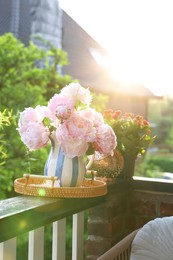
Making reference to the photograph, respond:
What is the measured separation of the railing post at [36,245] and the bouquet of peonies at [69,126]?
354 mm

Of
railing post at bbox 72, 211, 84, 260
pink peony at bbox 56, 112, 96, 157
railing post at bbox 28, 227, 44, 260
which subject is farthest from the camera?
railing post at bbox 72, 211, 84, 260

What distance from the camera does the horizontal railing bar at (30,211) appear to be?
1828 millimetres

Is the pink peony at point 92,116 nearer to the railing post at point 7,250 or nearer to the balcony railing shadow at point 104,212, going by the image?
the balcony railing shadow at point 104,212

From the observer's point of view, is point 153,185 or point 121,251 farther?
point 153,185

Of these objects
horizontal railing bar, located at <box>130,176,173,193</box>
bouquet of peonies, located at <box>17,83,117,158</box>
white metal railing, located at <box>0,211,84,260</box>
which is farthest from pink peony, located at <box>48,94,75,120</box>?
horizontal railing bar, located at <box>130,176,173,193</box>

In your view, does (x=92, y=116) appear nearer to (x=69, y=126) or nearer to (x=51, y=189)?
(x=69, y=126)

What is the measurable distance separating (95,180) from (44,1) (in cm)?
1031

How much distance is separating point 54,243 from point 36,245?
209 mm

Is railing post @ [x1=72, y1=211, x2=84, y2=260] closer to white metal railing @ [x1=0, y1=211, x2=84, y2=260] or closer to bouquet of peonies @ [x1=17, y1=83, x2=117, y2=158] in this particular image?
white metal railing @ [x1=0, y1=211, x2=84, y2=260]

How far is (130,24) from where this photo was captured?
16875mm

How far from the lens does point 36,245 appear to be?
2.15 m

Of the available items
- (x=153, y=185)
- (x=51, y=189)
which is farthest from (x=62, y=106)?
(x=153, y=185)

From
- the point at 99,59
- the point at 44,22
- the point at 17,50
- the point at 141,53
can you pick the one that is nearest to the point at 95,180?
the point at 17,50

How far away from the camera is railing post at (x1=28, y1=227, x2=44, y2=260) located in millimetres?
2141
